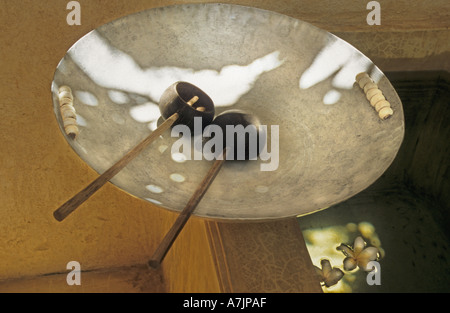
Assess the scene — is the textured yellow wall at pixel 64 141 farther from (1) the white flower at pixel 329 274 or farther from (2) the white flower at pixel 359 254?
(2) the white flower at pixel 359 254

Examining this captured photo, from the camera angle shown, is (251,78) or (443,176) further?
(443,176)

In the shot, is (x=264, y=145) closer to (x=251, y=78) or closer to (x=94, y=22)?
(x=251, y=78)

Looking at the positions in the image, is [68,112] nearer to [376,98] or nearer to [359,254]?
[376,98]

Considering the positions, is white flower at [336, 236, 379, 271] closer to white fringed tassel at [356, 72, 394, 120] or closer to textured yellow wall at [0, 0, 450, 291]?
textured yellow wall at [0, 0, 450, 291]

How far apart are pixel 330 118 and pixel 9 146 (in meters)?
1.15

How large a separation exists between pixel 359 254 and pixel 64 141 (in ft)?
4.10

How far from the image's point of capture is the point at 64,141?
1.81 meters

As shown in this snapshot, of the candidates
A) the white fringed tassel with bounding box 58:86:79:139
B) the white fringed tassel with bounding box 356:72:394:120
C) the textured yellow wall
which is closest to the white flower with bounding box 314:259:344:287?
the textured yellow wall

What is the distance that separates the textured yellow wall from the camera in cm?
162

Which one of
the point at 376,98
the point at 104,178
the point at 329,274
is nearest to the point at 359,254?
the point at 329,274

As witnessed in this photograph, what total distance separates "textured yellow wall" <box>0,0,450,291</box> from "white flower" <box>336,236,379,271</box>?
2.36ft

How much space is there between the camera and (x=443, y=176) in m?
2.18

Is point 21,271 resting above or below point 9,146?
below
